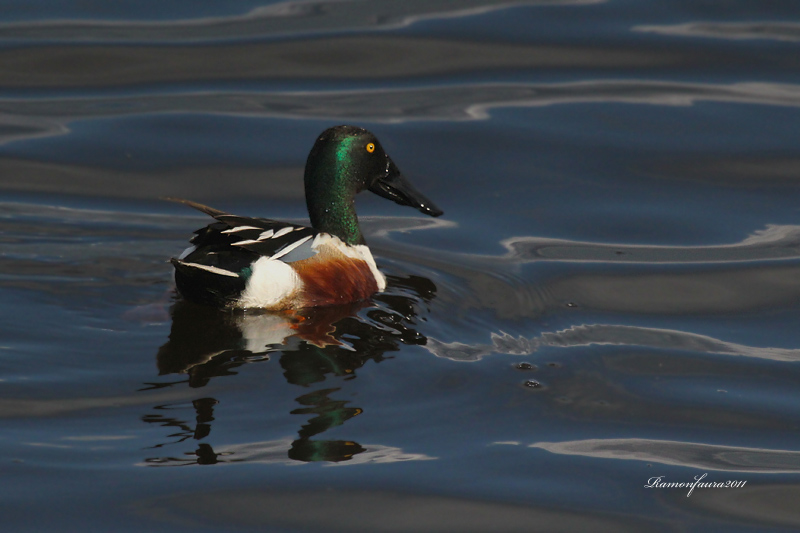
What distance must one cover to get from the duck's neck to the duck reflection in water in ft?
1.57

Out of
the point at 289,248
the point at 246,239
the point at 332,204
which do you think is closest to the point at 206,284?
the point at 246,239

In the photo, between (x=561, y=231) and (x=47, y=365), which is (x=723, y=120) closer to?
(x=561, y=231)

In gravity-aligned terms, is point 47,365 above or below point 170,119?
below

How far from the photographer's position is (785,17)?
12.3 metres

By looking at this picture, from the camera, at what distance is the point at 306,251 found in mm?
6891

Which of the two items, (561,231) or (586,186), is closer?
(561,231)

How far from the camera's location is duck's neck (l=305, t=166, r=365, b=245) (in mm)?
7348

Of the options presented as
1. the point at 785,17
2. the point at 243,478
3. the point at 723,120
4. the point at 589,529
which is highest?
the point at 785,17

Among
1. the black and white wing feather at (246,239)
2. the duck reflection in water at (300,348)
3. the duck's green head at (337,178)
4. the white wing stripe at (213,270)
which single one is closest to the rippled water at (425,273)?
the duck reflection in water at (300,348)

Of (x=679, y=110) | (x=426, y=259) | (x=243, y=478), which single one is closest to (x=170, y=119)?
(x=426, y=259)

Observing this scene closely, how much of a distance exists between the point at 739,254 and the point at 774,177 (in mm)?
1672

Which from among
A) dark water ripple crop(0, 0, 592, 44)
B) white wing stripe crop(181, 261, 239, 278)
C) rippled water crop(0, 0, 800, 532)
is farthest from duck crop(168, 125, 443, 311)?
dark water ripple crop(0, 0, 592, 44)
